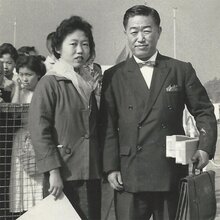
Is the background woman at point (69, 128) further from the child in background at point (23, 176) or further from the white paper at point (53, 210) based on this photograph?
the child in background at point (23, 176)

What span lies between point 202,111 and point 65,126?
2.81 feet

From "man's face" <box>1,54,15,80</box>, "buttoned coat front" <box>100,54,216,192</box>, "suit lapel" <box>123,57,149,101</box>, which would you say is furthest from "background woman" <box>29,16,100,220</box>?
"man's face" <box>1,54,15,80</box>

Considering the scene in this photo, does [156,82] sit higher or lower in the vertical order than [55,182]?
A: higher

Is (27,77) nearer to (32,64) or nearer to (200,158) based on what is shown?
(32,64)

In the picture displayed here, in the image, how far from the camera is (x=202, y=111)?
8.54ft

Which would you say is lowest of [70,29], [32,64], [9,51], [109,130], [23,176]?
[23,176]

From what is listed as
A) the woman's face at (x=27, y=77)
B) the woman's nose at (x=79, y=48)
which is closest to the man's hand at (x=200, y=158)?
the woman's nose at (x=79, y=48)

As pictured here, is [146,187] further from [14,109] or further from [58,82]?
[14,109]

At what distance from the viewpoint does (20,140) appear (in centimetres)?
277

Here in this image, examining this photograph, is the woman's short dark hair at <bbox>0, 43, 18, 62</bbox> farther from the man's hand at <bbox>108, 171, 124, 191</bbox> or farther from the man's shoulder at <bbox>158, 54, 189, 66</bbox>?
the man's hand at <bbox>108, 171, 124, 191</bbox>

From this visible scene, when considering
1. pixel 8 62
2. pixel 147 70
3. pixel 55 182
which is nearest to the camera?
pixel 55 182

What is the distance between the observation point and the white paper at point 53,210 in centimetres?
248

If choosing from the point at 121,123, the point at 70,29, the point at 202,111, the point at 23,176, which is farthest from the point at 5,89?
the point at 202,111

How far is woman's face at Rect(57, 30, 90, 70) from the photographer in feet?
8.50
